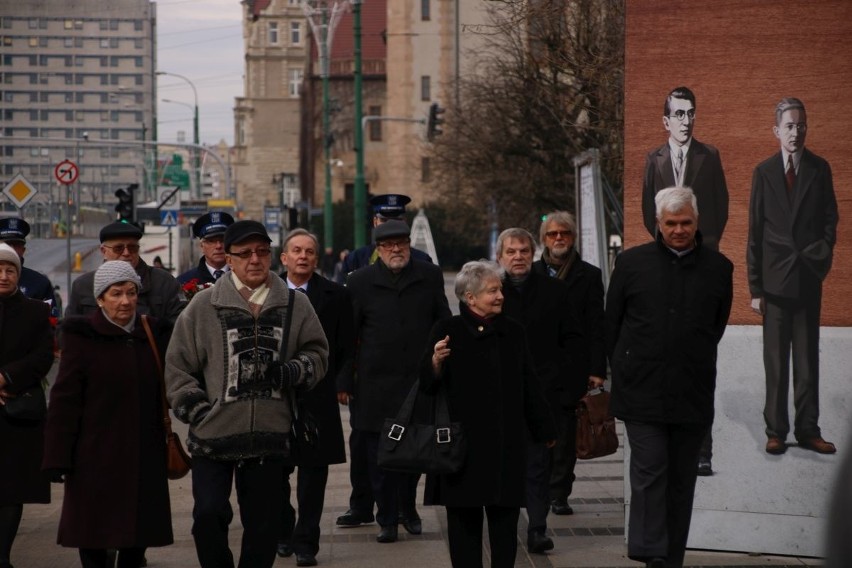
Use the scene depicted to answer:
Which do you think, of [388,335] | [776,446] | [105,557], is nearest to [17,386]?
[105,557]

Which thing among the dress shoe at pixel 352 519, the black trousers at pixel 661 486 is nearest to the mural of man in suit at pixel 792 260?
the black trousers at pixel 661 486

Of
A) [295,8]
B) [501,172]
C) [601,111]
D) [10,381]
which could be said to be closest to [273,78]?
[295,8]

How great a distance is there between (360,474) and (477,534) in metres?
2.78

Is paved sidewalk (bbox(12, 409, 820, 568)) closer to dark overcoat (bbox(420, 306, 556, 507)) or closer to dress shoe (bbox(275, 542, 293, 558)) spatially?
dress shoe (bbox(275, 542, 293, 558))

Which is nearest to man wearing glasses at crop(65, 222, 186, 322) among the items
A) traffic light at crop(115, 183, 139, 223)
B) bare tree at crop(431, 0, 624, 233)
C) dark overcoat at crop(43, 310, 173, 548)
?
dark overcoat at crop(43, 310, 173, 548)

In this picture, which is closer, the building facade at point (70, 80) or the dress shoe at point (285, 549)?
the dress shoe at point (285, 549)

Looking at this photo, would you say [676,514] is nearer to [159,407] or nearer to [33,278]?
[159,407]

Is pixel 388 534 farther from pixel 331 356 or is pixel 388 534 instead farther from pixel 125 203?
pixel 125 203

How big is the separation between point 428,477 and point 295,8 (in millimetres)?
130925

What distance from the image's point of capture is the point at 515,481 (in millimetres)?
6723

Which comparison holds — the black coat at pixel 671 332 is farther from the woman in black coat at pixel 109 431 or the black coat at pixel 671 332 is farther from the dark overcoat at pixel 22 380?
the dark overcoat at pixel 22 380

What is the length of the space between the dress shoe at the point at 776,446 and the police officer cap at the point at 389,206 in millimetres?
3254

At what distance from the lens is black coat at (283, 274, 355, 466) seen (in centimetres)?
848

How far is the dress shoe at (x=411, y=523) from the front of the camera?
30.4 feet
